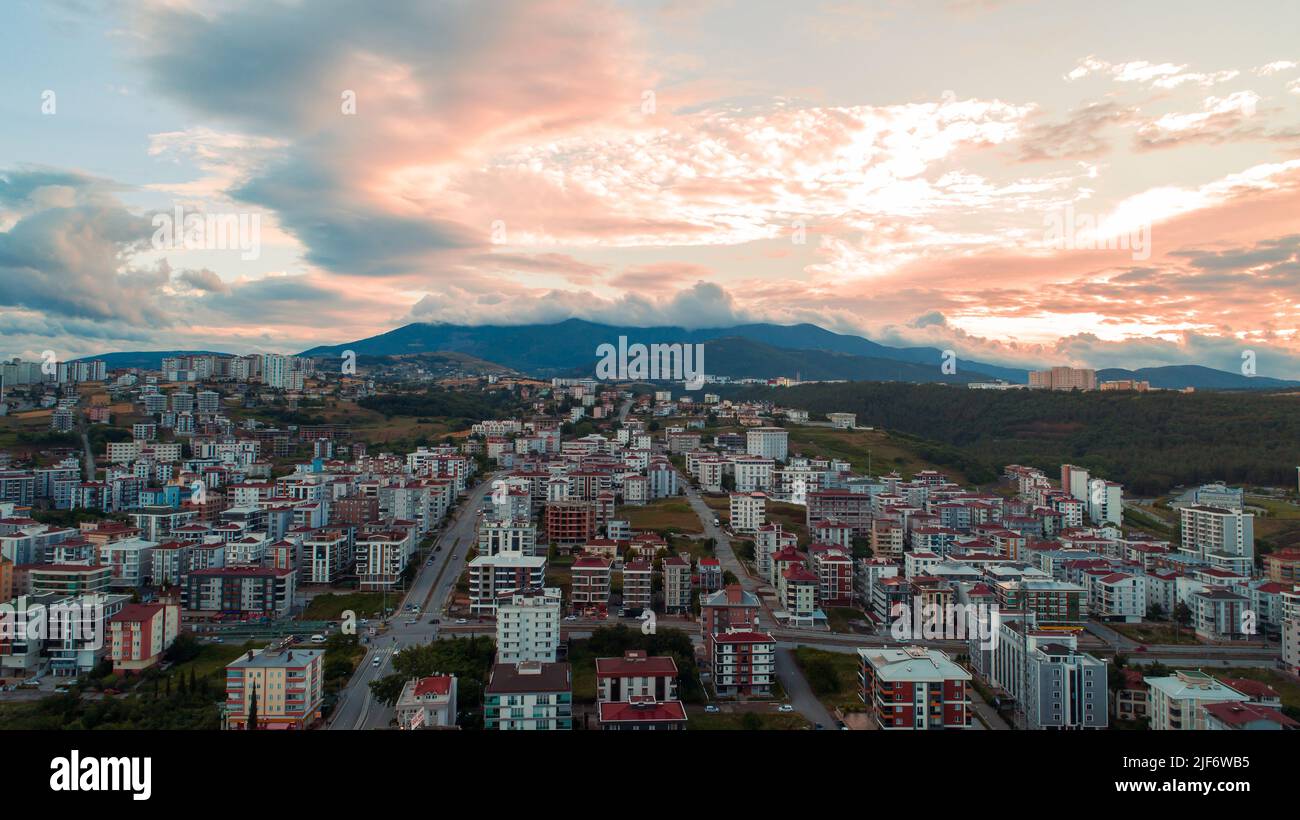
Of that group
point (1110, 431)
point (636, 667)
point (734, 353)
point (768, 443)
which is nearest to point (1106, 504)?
point (768, 443)

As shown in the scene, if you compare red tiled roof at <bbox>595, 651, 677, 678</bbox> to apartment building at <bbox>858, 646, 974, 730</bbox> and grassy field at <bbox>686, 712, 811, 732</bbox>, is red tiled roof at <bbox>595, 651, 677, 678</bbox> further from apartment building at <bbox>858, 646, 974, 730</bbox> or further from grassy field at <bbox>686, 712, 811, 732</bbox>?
apartment building at <bbox>858, 646, 974, 730</bbox>

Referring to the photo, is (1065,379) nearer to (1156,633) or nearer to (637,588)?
(1156,633)

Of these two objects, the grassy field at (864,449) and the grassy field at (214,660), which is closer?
the grassy field at (214,660)

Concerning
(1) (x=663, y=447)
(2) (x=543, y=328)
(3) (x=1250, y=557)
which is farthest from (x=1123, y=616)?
(2) (x=543, y=328)

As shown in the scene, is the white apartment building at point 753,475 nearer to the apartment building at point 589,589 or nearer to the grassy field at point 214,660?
the apartment building at point 589,589

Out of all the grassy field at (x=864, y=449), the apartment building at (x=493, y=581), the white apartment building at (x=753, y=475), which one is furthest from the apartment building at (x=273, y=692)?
the grassy field at (x=864, y=449)
